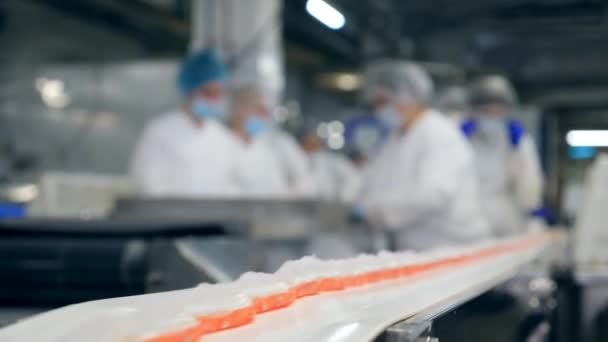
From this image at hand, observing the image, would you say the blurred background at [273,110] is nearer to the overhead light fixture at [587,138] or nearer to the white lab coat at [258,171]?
the overhead light fixture at [587,138]

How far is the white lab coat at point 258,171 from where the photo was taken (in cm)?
329

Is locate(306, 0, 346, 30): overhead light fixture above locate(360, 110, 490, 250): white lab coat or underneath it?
above

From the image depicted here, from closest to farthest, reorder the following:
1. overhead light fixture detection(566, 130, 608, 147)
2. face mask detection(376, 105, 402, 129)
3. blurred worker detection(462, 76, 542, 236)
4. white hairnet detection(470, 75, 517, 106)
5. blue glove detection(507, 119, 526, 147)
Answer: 1. overhead light fixture detection(566, 130, 608, 147)
2. white hairnet detection(470, 75, 517, 106)
3. blurred worker detection(462, 76, 542, 236)
4. blue glove detection(507, 119, 526, 147)
5. face mask detection(376, 105, 402, 129)

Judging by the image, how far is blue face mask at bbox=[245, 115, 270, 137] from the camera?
3.28m

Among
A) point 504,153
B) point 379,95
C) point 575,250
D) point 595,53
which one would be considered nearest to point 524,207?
point 504,153

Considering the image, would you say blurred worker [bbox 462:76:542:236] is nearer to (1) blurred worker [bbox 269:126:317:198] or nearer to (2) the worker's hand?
(2) the worker's hand

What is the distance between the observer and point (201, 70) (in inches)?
107

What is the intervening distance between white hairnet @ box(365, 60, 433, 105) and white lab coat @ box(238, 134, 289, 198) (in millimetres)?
1061

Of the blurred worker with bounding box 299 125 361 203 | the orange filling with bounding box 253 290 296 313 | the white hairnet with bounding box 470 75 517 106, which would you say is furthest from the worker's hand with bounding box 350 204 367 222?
the blurred worker with bounding box 299 125 361 203

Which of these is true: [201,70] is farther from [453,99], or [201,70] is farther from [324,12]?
[324,12]

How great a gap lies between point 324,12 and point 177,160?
2.01 meters

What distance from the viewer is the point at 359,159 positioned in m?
4.70

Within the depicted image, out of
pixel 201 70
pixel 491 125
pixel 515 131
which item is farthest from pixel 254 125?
pixel 515 131

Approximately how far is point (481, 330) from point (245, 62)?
2702mm
